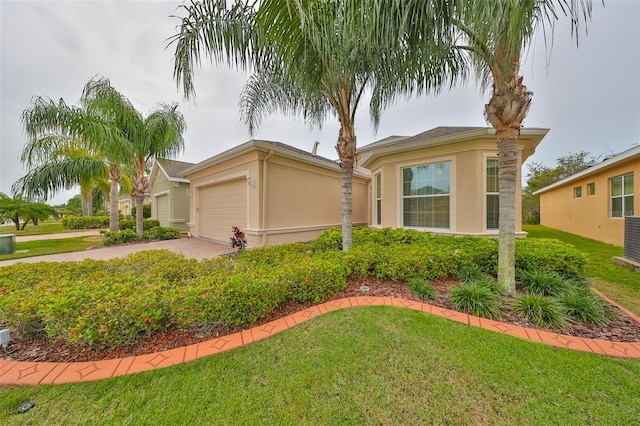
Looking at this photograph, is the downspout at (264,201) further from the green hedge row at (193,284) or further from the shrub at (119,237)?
the shrub at (119,237)

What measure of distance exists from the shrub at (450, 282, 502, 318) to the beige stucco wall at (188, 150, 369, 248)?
19.0ft

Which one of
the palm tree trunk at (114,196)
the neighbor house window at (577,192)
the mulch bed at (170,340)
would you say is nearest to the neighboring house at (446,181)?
the mulch bed at (170,340)

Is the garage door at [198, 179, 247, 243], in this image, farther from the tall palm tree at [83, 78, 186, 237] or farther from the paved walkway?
the paved walkway

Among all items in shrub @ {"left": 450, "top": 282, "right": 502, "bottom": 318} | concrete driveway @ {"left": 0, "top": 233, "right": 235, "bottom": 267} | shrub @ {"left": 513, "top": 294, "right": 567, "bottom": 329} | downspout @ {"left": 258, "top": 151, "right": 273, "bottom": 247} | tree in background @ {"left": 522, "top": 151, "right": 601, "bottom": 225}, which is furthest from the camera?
tree in background @ {"left": 522, "top": 151, "right": 601, "bottom": 225}

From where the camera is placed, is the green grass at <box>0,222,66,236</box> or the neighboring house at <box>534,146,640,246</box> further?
the green grass at <box>0,222,66,236</box>

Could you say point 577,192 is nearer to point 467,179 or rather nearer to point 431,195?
point 467,179

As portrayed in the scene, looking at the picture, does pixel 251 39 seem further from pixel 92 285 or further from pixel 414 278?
pixel 414 278

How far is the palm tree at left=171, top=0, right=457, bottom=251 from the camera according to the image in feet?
10.9

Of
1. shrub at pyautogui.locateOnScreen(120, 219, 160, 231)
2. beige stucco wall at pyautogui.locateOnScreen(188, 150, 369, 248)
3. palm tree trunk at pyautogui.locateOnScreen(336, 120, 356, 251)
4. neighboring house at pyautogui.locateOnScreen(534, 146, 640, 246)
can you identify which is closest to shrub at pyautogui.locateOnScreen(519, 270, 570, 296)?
palm tree trunk at pyautogui.locateOnScreen(336, 120, 356, 251)

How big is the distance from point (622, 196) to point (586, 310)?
1025 centimetres

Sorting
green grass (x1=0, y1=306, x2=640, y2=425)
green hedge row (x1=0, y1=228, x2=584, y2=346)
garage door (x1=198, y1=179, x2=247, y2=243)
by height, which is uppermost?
garage door (x1=198, y1=179, x2=247, y2=243)

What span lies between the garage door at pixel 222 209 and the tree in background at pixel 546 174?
24.1 metres

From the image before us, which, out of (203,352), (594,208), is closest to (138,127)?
(203,352)

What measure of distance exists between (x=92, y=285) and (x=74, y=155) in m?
12.7
